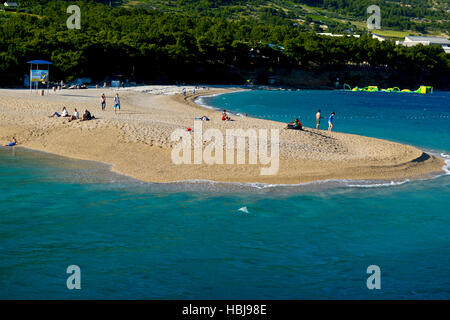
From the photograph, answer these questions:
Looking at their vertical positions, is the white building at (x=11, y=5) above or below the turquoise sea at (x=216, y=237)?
above

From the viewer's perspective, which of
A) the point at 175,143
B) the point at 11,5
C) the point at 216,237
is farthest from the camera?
the point at 11,5

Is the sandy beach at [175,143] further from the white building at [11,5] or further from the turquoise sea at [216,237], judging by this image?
the white building at [11,5]

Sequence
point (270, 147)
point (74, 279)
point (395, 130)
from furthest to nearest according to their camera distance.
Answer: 1. point (395, 130)
2. point (270, 147)
3. point (74, 279)

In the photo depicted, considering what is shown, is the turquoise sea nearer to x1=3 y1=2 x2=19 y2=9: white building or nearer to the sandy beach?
the sandy beach

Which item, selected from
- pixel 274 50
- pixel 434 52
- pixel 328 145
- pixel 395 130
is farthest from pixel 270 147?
pixel 434 52

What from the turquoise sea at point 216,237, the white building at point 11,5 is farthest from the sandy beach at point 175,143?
the white building at point 11,5

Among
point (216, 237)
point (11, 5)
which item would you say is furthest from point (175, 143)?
point (11, 5)

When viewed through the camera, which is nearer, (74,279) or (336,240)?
(74,279)

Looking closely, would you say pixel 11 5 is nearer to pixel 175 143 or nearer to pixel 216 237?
pixel 175 143
